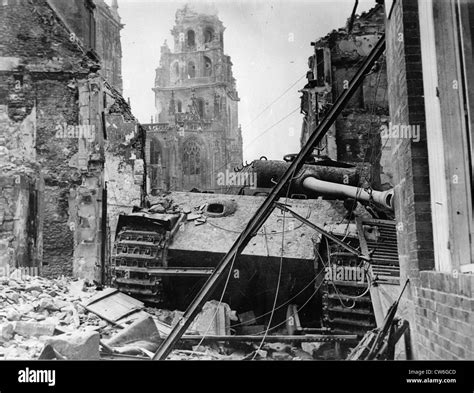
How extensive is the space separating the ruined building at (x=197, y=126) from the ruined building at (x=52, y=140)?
27379 mm

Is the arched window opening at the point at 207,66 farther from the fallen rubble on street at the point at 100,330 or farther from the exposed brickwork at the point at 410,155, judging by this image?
the exposed brickwork at the point at 410,155

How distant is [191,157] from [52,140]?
32.3 metres

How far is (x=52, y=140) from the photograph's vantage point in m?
9.41

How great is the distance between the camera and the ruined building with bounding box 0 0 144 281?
30.1 ft

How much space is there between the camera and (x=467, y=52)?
10.3 feet

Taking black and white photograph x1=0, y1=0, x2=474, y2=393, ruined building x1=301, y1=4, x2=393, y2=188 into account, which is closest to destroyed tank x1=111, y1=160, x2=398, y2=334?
black and white photograph x1=0, y1=0, x2=474, y2=393

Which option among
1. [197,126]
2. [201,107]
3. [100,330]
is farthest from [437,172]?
[201,107]

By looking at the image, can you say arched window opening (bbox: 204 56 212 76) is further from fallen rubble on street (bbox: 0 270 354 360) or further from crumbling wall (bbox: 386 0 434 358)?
crumbling wall (bbox: 386 0 434 358)

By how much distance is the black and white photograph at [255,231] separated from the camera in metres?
3.33

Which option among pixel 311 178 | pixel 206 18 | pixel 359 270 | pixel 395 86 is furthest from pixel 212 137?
pixel 395 86

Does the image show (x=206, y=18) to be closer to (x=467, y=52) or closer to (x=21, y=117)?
(x=21, y=117)

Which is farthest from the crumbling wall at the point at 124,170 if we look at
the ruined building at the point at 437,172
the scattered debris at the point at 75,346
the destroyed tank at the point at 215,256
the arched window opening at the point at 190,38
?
the arched window opening at the point at 190,38

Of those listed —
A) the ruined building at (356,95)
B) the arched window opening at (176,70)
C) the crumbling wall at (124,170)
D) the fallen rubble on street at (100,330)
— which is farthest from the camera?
the arched window opening at (176,70)

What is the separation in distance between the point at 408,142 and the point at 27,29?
852 cm
